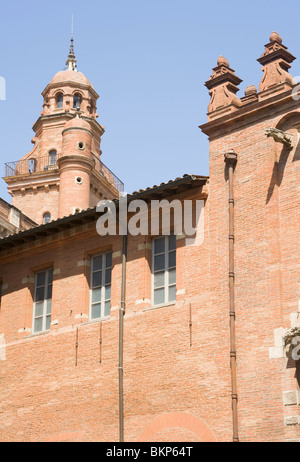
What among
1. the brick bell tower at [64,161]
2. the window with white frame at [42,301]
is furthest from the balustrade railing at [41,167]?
the window with white frame at [42,301]

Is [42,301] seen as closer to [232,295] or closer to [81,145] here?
[232,295]

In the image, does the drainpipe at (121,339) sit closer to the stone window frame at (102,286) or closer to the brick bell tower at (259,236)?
the stone window frame at (102,286)

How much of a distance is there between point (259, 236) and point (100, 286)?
521cm

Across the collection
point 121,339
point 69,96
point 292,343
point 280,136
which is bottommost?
point 292,343

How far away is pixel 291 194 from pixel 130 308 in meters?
5.04

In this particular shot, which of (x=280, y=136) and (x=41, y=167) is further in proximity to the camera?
(x=41, y=167)

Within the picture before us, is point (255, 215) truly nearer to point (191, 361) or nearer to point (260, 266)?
point (260, 266)

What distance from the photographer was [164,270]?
20.0 meters

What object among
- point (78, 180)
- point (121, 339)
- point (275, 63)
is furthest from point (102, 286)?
point (78, 180)

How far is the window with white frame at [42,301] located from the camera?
22.6 m

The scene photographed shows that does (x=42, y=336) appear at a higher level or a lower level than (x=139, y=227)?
lower

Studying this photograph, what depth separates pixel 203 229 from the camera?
1927cm

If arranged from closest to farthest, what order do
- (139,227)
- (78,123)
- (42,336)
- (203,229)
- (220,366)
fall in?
(220,366)
(203,229)
(139,227)
(42,336)
(78,123)
